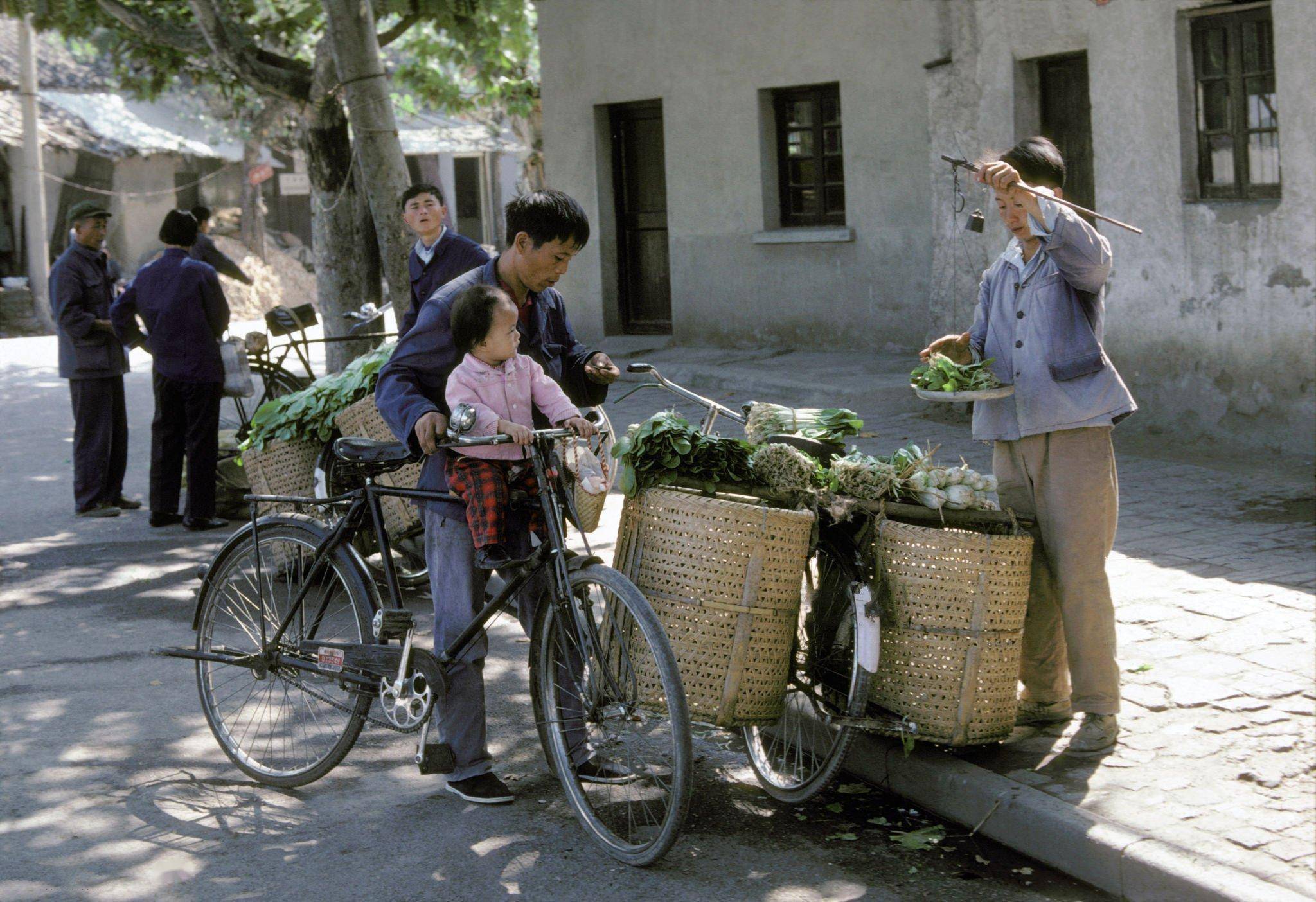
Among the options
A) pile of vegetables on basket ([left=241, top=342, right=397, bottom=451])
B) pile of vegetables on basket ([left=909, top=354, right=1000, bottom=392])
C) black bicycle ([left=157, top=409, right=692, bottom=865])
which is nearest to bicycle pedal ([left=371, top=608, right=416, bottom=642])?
black bicycle ([left=157, top=409, right=692, bottom=865])

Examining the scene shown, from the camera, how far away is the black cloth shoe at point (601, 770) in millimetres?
4516

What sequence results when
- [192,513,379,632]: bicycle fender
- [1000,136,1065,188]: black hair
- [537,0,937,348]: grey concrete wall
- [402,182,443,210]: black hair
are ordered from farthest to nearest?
1. [537,0,937,348]: grey concrete wall
2. [402,182,443,210]: black hair
3. [192,513,379,632]: bicycle fender
4. [1000,136,1065,188]: black hair

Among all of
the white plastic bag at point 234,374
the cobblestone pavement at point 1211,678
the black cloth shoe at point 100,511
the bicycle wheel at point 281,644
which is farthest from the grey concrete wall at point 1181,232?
the bicycle wheel at point 281,644

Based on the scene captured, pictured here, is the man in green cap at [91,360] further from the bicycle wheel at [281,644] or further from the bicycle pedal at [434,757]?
the bicycle pedal at [434,757]

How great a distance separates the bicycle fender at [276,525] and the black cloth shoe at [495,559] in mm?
461

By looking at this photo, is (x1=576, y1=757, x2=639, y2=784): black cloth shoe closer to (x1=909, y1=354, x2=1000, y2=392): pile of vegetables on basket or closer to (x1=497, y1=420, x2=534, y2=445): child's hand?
(x1=497, y1=420, x2=534, y2=445): child's hand

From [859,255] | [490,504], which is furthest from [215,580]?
[859,255]

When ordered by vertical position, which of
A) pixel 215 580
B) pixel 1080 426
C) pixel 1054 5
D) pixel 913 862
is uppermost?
pixel 1054 5

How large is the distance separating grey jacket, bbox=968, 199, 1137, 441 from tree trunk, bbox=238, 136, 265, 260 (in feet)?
97.3

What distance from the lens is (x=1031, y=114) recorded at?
36.4ft

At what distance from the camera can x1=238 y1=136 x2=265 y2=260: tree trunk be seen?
3262cm

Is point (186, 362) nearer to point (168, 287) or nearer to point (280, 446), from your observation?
point (168, 287)

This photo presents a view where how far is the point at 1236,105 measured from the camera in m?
9.71

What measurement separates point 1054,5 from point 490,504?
7663 mm
